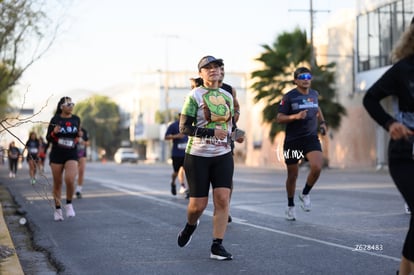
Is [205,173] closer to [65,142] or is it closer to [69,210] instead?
[65,142]

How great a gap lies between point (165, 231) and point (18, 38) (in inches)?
589

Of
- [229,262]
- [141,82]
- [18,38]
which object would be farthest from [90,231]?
[141,82]

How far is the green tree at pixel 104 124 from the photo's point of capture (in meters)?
109

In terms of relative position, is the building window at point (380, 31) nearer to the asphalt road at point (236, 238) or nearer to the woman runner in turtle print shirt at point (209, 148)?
the asphalt road at point (236, 238)

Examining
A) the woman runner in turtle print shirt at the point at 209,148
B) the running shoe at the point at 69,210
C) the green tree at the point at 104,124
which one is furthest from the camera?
the green tree at the point at 104,124

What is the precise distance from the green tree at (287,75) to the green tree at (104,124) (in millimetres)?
67370

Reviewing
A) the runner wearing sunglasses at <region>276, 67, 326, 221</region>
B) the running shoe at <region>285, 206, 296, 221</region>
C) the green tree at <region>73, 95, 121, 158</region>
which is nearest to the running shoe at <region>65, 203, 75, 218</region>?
the running shoe at <region>285, 206, 296, 221</region>

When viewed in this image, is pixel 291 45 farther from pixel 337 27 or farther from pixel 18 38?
pixel 18 38

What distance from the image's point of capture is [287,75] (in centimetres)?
4016

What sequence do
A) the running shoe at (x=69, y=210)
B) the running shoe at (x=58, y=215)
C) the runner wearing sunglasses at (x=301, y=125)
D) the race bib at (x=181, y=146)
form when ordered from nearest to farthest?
1. the runner wearing sunglasses at (x=301, y=125)
2. the running shoe at (x=58, y=215)
3. the running shoe at (x=69, y=210)
4. the race bib at (x=181, y=146)

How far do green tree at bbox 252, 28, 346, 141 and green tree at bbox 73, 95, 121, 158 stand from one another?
67370mm

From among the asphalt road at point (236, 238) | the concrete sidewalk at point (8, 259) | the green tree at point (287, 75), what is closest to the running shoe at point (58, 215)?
the asphalt road at point (236, 238)

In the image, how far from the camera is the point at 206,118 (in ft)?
23.2

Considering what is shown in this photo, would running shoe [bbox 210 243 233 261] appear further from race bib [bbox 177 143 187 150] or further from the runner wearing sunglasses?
race bib [bbox 177 143 187 150]
